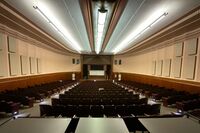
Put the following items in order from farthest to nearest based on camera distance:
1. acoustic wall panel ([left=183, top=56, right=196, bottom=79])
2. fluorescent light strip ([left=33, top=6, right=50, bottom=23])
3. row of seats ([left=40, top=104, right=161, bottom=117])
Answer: acoustic wall panel ([left=183, top=56, right=196, bottom=79]), fluorescent light strip ([left=33, top=6, right=50, bottom=23]), row of seats ([left=40, top=104, right=161, bottom=117])

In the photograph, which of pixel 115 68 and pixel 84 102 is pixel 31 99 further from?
pixel 115 68

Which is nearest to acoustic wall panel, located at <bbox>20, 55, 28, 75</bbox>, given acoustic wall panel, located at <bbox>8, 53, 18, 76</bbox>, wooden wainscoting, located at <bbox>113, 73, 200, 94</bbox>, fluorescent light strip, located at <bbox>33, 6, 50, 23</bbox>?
acoustic wall panel, located at <bbox>8, 53, 18, 76</bbox>

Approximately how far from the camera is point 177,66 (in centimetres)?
845

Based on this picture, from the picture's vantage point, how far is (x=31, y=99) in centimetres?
589

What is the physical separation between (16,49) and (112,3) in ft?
23.1

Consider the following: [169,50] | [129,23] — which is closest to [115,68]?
[169,50]

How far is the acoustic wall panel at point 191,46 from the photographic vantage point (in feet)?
22.6

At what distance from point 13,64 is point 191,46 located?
10.4 metres

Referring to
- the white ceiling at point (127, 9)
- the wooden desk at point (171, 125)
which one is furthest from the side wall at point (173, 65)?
the wooden desk at point (171, 125)

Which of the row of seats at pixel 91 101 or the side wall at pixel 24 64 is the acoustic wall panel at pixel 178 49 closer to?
the row of seats at pixel 91 101

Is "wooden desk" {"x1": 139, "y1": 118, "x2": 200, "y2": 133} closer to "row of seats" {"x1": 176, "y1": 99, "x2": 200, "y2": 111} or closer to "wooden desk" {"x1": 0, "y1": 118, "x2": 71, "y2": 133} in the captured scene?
"wooden desk" {"x1": 0, "y1": 118, "x2": 71, "y2": 133}

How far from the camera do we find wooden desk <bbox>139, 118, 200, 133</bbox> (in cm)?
147

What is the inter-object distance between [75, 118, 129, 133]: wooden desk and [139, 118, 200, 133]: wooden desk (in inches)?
12.4

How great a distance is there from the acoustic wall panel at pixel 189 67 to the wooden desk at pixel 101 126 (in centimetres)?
722
